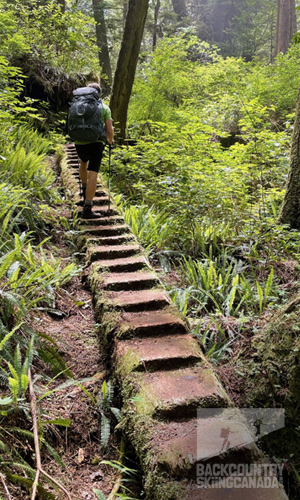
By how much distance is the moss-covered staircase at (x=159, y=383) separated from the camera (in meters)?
1.70

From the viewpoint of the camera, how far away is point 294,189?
14.5 feet

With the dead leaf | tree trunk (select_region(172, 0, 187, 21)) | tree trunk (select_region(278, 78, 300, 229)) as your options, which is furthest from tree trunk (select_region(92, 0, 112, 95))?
the dead leaf

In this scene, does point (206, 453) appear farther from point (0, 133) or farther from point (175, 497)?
point (0, 133)

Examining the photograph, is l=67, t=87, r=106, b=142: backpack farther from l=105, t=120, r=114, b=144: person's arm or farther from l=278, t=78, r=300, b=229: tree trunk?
l=278, t=78, r=300, b=229: tree trunk

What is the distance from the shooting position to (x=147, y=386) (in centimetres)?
220

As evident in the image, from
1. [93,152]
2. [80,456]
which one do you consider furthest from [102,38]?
[80,456]

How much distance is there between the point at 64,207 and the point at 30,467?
423 cm

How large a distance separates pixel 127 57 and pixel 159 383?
26.8 ft

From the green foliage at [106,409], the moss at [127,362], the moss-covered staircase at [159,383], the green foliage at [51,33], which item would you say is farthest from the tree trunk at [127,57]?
the green foliage at [106,409]

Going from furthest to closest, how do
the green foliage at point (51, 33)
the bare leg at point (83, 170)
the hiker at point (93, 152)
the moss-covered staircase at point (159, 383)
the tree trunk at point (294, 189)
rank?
the green foliage at point (51, 33) → the bare leg at point (83, 170) → the hiker at point (93, 152) → the tree trunk at point (294, 189) → the moss-covered staircase at point (159, 383)

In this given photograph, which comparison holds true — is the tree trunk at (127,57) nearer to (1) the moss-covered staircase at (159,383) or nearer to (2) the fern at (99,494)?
(1) the moss-covered staircase at (159,383)

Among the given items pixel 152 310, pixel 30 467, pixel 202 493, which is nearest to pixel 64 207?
pixel 152 310

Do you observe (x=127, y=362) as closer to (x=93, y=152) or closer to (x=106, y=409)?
(x=106, y=409)

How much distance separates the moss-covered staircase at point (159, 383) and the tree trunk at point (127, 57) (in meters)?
5.37
